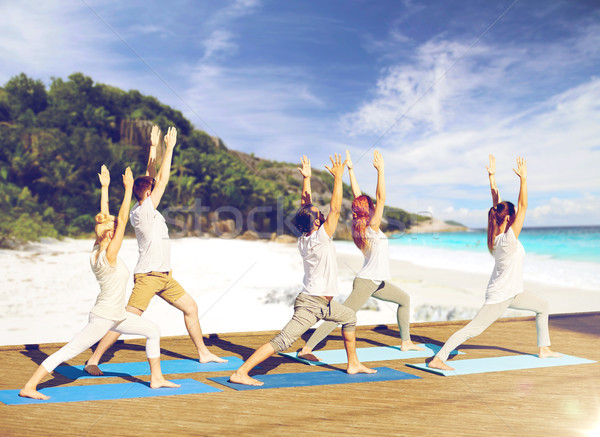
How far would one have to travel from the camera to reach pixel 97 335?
4.71m

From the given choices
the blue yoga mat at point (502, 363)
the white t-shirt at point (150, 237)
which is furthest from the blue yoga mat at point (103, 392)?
the blue yoga mat at point (502, 363)

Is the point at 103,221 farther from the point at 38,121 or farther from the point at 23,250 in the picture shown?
the point at 38,121

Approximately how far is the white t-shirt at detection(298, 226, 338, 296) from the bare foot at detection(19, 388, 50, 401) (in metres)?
2.33

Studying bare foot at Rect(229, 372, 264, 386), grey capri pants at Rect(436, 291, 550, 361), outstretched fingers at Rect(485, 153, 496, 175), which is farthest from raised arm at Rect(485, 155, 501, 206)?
bare foot at Rect(229, 372, 264, 386)

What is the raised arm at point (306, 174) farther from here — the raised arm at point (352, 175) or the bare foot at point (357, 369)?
the bare foot at point (357, 369)

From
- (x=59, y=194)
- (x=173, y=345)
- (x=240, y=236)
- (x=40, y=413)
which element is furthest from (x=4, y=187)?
(x=40, y=413)

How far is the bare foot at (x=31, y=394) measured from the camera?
452cm

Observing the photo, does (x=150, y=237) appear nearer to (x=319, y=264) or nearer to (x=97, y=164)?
(x=319, y=264)

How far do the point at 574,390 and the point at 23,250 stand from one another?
953 inches

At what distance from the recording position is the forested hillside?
1437 inches

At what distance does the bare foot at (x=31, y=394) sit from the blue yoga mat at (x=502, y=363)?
3.49m

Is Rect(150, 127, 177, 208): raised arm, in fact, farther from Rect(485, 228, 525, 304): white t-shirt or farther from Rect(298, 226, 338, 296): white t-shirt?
Rect(485, 228, 525, 304): white t-shirt

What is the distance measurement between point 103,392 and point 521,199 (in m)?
4.29

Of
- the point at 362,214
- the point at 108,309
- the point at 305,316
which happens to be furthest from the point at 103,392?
the point at 362,214
